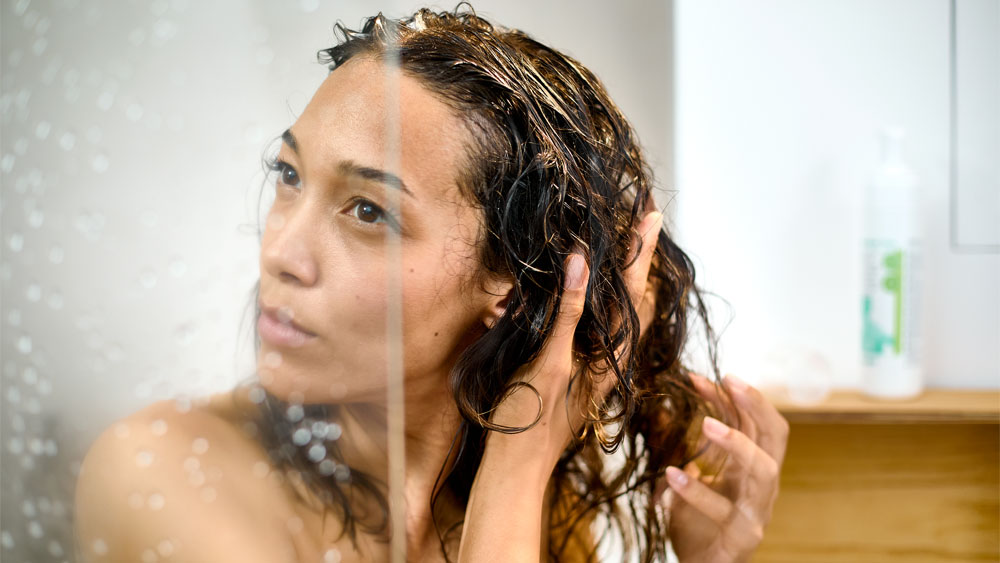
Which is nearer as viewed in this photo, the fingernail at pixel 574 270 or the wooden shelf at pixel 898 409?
the fingernail at pixel 574 270

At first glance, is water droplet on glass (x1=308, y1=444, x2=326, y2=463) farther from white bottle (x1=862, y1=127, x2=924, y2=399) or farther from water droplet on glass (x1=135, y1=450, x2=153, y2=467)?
white bottle (x1=862, y1=127, x2=924, y2=399)

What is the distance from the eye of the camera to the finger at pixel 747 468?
46 centimetres

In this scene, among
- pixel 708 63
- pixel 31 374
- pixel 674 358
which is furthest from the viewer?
pixel 708 63

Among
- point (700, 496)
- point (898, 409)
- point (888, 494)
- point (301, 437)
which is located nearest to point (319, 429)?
point (301, 437)


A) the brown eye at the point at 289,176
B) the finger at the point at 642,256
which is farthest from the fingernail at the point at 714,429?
the brown eye at the point at 289,176

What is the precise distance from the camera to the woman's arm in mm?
339

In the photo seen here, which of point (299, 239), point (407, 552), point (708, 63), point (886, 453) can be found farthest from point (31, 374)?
point (886, 453)

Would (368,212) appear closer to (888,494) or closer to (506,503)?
(506,503)

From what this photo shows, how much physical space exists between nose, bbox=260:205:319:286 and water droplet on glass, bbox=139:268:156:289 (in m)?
0.03

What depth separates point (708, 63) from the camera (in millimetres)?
567

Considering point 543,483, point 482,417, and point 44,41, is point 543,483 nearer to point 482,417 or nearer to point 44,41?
point 482,417

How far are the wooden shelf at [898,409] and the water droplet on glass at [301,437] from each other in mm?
418

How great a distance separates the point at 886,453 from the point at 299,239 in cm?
59

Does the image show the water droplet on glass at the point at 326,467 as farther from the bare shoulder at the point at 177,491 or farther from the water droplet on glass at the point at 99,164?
the water droplet on glass at the point at 99,164
